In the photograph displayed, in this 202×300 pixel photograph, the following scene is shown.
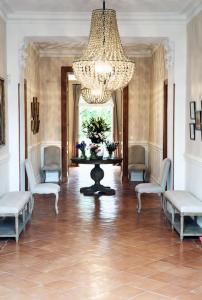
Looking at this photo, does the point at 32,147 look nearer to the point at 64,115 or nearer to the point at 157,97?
the point at 64,115

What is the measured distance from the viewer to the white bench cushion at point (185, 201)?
6.43m

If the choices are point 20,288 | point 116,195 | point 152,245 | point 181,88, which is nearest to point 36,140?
point 116,195

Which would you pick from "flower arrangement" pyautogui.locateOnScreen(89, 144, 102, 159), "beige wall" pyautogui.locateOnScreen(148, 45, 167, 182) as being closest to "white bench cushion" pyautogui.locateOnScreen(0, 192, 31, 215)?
"flower arrangement" pyautogui.locateOnScreen(89, 144, 102, 159)

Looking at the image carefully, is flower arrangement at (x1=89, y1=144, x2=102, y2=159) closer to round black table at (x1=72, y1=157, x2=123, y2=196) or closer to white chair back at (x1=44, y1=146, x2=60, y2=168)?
round black table at (x1=72, y1=157, x2=123, y2=196)

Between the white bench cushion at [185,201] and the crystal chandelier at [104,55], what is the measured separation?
75.0 inches

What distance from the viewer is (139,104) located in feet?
43.0

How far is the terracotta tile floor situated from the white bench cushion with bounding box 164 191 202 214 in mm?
425

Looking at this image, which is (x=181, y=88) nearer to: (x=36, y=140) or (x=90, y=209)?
(x=90, y=209)

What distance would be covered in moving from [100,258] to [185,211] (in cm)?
147

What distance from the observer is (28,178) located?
8.30 meters

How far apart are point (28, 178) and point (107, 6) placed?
10.4 feet

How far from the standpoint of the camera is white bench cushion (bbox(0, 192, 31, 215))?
6.34 meters

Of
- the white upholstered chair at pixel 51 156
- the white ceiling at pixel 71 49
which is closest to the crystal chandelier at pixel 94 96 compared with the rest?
the white ceiling at pixel 71 49

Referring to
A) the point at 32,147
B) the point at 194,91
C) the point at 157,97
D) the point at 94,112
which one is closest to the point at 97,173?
the point at 32,147
